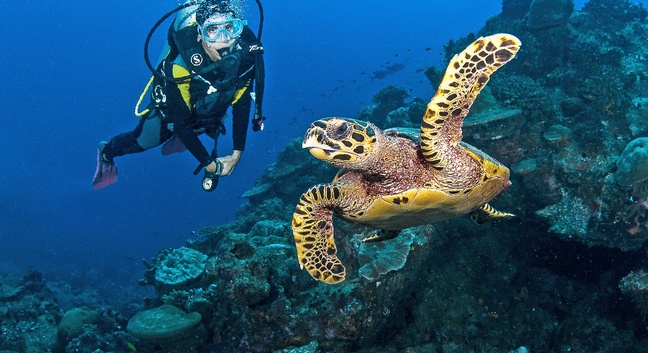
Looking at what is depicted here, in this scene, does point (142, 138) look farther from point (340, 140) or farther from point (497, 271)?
point (497, 271)

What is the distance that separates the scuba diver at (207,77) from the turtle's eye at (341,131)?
308cm

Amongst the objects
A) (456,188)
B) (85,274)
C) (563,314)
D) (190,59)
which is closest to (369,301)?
(456,188)

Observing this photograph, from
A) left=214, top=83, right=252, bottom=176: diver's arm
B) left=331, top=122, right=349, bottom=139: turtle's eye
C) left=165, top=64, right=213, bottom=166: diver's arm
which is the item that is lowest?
left=331, top=122, right=349, bottom=139: turtle's eye

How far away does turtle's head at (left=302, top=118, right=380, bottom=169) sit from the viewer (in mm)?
3098

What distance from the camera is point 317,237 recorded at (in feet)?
13.5

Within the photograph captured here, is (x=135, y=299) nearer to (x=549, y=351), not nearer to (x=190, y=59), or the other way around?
(x=190, y=59)

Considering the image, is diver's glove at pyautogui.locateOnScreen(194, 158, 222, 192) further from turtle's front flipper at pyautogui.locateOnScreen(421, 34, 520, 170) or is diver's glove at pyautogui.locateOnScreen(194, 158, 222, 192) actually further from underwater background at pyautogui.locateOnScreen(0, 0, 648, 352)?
turtle's front flipper at pyautogui.locateOnScreen(421, 34, 520, 170)

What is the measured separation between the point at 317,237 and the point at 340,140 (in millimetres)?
1388

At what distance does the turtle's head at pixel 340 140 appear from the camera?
10.2ft

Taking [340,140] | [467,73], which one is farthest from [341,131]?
[467,73]

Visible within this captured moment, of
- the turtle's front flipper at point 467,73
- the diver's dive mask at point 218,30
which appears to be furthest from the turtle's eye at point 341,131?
the diver's dive mask at point 218,30

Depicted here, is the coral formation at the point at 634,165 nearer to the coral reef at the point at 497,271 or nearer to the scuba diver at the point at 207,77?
the coral reef at the point at 497,271

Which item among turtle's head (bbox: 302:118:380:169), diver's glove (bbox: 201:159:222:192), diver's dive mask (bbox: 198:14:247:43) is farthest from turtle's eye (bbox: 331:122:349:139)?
diver's glove (bbox: 201:159:222:192)

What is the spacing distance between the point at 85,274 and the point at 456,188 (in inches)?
1115
